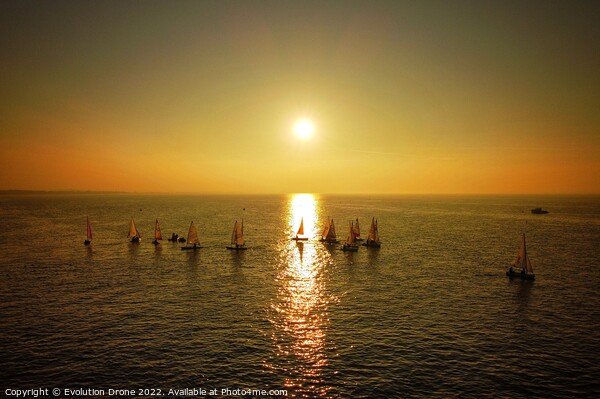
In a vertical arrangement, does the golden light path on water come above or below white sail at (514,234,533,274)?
below

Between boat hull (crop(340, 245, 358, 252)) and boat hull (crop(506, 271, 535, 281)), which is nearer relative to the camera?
boat hull (crop(506, 271, 535, 281))

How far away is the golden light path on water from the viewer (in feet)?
102

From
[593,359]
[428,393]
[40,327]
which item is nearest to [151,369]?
Answer: [40,327]

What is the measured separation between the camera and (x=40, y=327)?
134ft

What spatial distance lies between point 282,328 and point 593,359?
104 feet

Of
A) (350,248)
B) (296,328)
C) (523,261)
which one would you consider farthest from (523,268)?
(296,328)

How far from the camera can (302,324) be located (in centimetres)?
4316

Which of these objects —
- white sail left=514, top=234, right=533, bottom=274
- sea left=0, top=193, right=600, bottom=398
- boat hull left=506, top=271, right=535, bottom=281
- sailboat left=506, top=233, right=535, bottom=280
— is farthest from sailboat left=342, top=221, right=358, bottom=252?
white sail left=514, top=234, right=533, bottom=274

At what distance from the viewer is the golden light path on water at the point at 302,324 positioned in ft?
102

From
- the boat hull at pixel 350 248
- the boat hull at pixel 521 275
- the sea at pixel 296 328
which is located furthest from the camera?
the boat hull at pixel 350 248

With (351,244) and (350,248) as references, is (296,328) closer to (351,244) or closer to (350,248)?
(350,248)

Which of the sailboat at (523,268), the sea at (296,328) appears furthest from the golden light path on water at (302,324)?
the sailboat at (523,268)

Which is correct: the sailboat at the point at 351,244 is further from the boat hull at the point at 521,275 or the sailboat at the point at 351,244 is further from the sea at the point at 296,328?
the boat hull at the point at 521,275

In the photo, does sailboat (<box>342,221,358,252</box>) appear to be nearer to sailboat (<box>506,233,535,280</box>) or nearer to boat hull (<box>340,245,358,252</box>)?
boat hull (<box>340,245,358,252</box>)
